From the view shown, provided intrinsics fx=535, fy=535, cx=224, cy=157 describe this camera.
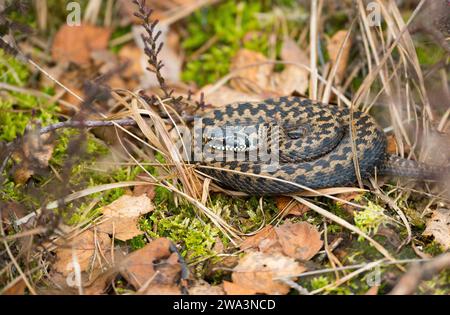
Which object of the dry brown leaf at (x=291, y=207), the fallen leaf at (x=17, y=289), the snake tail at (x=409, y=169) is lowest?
the fallen leaf at (x=17, y=289)

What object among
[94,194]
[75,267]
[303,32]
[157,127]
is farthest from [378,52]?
[75,267]

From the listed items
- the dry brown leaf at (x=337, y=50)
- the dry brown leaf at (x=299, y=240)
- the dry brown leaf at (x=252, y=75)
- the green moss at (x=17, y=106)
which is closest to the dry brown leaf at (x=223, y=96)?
the dry brown leaf at (x=252, y=75)

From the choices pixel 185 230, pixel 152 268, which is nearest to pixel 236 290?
pixel 152 268

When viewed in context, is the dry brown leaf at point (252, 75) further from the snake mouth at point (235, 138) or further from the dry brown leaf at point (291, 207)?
the dry brown leaf at point (291, 207)

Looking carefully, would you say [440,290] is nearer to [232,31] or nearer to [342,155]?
[342,155]

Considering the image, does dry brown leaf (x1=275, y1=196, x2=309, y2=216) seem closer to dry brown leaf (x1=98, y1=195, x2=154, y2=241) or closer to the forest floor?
the forest floor

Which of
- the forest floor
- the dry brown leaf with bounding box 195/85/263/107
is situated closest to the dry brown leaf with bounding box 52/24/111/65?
the forest floor
